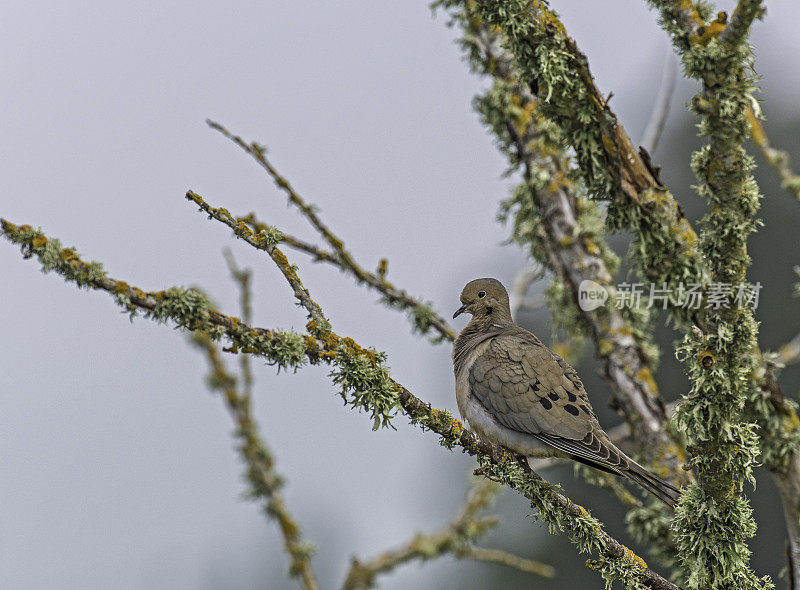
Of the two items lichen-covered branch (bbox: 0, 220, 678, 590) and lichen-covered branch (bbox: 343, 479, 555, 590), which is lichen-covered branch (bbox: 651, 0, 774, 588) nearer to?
lichen-covered branch (bbox: 0, 220, 678, 590)

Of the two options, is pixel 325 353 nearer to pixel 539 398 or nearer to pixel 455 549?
pixel 539 398

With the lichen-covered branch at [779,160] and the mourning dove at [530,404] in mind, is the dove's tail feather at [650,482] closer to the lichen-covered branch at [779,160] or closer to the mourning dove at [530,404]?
the mourning dove at [530,404]

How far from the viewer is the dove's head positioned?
4.10 metres

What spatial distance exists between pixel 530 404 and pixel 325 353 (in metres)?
1.15

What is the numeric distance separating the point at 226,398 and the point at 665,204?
2.36m

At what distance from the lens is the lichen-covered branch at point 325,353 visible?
2424mm

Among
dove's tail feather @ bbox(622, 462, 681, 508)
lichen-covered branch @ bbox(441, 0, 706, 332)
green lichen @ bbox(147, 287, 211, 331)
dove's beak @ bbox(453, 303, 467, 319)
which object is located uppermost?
lichen-covered branch @ bbox(441, 0, 706, 332)

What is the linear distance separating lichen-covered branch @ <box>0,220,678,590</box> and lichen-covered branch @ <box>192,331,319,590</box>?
1576mm

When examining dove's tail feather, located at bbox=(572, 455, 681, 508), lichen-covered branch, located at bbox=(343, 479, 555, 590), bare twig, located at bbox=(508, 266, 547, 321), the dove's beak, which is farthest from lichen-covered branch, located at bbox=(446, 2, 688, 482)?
dove's tail feather, located at bbox=(572, 455, 681, 508)

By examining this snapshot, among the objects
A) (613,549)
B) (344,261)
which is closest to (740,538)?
(613,549)

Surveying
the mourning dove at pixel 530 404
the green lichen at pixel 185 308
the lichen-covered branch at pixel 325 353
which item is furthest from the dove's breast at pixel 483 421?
the green lichen at pixel 185 308

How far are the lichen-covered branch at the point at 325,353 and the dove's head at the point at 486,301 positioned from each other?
1.57 metres

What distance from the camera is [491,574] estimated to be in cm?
1366

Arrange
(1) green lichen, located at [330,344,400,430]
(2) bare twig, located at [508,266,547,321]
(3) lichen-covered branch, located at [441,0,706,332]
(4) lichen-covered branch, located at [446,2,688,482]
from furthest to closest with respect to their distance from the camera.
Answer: (2) bare twig, located at [508,266,547,321]
(4) lichen-covered branch, located at [446,2,688,482]
(3) lichen-covered branch, located at [441,0,706,332]
(1) green lichen, located at [330,344,400,430]
